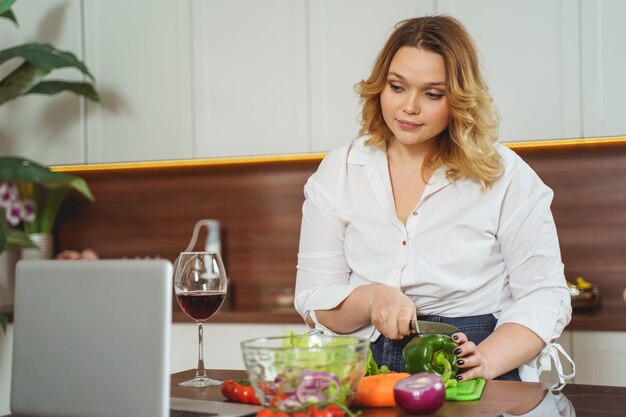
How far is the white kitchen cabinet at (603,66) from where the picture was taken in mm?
2719

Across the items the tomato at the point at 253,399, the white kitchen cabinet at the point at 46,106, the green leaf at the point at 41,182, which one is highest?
the white kitchen cabinet at the point at 46,106

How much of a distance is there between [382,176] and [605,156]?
58.8 inches

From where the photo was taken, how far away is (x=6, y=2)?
3.14 m

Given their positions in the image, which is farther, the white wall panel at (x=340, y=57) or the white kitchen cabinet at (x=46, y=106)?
the white kitchen cabinet at (x=46, y=106)

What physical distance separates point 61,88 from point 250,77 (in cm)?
75

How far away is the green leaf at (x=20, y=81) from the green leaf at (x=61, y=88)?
0.10 feet

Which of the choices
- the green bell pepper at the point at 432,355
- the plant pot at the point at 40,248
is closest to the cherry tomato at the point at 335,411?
the green bell pepper at the point at 432,355

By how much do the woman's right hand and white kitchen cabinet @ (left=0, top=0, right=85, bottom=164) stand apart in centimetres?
223

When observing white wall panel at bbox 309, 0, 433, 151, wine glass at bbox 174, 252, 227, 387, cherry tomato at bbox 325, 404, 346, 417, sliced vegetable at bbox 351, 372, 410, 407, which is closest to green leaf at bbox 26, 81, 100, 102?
white wall panel at bbox 309, 0, 433, 151

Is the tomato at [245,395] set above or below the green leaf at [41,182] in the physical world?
below

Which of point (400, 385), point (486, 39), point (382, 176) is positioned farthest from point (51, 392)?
point (486, 39)

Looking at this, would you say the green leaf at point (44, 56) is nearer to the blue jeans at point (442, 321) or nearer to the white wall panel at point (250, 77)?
the white wall panel at point (250, 77)

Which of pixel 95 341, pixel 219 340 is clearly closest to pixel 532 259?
pixel 95 341

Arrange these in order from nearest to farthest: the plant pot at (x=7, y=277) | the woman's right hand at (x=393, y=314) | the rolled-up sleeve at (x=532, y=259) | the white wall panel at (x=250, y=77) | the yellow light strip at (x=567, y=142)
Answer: the woman's right hand at (x=393, y=314), the rolled-up sleeve at (x=532, y=259), the yellow light strip at (x=567, y=142), the white wall panel at (x=250, y=77), the plant pot at (x=7, y=277)
